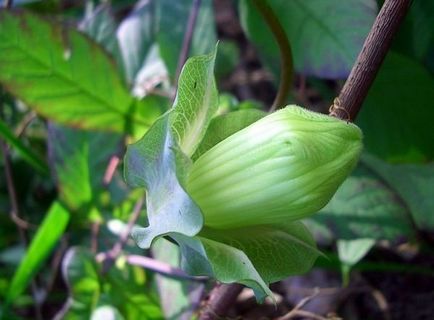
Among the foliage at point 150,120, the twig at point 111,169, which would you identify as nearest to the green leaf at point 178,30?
the foliage at point 150,120

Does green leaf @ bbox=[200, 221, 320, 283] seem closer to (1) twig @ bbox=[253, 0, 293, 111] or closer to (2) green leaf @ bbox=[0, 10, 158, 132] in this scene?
(1) twig @ bbox=[253, 0, 293, 111]

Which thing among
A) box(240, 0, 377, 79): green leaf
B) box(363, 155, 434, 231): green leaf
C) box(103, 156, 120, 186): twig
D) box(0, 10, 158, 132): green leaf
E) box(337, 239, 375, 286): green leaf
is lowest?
box(103, 156, 120, 186): twig

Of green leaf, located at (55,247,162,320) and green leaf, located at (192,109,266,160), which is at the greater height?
green leaf, located at (192,109,266,160)

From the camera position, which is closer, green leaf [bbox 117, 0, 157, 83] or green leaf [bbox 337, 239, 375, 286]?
green leaf [bbox 337, 239, 375, 286]

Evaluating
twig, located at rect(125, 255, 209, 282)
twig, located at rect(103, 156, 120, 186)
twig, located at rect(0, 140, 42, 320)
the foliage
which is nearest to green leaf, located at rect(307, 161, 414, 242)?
the foliage

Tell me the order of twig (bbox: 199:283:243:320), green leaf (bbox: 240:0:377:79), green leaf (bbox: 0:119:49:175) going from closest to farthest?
twig (bbox: 199:283:243:320), green leaf (bbox: 240:0:377:79), green leaf (bbox: 0:119:49:175)

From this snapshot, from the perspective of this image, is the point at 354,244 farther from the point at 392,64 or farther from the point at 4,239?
the point at 4,239
